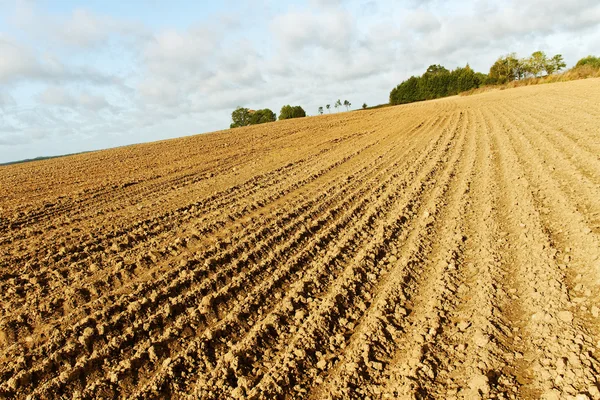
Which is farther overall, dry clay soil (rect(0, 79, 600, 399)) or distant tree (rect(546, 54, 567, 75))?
distant tree (rect(546, 54, 567, 75))

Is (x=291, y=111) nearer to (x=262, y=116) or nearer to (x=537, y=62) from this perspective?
(x=262, y=116)

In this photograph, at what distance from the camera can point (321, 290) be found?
3.89 metres

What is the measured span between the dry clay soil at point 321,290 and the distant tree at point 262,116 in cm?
6226

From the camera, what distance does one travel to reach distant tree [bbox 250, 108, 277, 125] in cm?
6825

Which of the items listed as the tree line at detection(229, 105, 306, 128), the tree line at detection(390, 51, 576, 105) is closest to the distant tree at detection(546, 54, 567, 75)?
the tree line at detection(390, 51, 576, 105)

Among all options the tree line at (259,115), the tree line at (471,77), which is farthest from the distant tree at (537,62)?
the tree line at (259,115)

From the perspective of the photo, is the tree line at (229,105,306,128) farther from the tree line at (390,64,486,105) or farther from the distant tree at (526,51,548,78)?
the distant tree at (526,51,548,78)

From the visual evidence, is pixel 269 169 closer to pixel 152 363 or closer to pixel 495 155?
pixel 495 155

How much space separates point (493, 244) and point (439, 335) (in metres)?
1.93

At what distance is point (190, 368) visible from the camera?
2.91 meters

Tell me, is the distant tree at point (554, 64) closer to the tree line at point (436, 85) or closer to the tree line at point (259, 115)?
the tree line at point (436, 85)

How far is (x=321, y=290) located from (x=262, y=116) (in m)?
68.3

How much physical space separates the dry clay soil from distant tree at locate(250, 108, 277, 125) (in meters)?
62.3

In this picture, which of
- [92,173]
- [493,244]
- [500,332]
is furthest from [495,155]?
[92,173]
